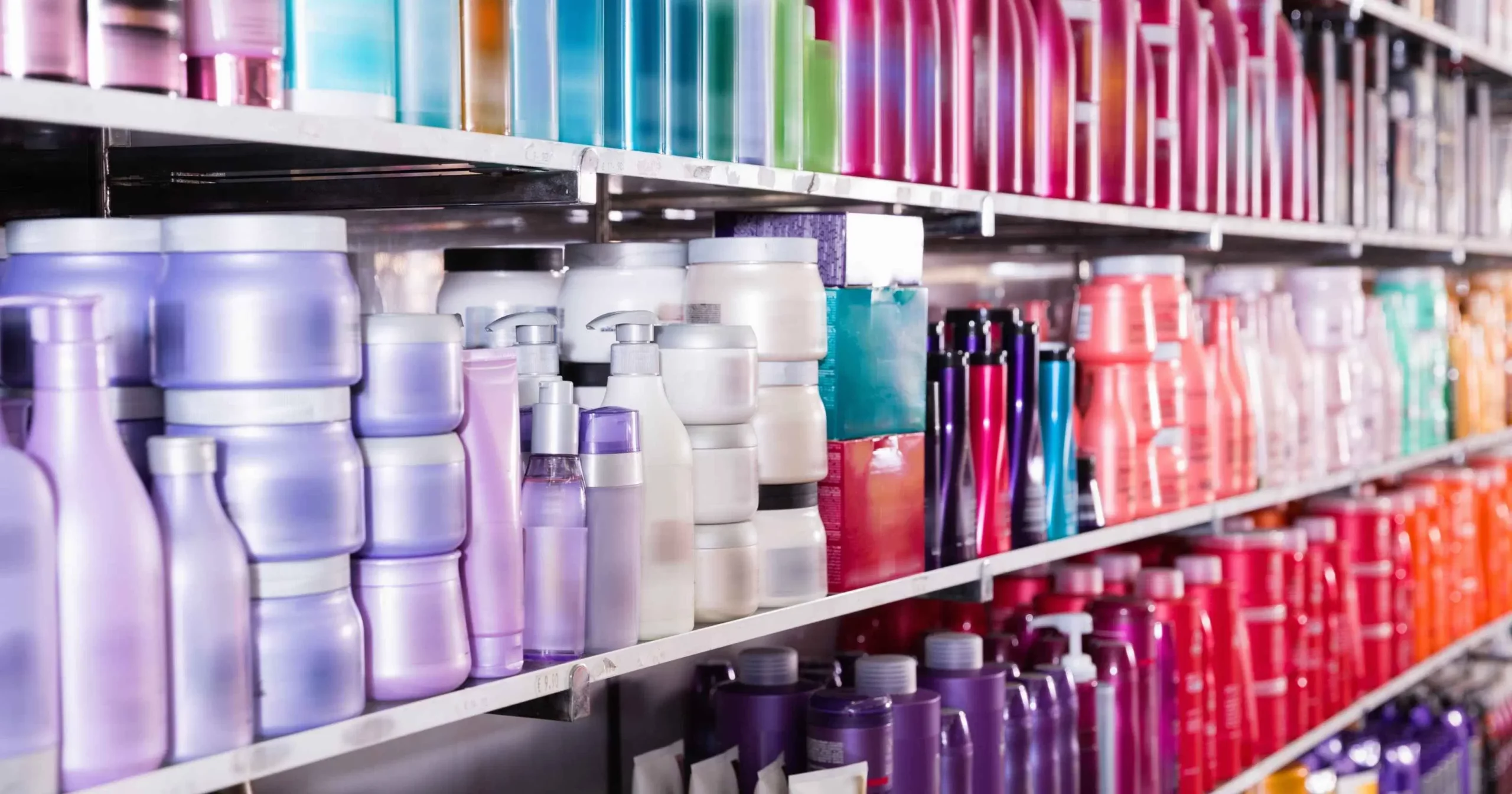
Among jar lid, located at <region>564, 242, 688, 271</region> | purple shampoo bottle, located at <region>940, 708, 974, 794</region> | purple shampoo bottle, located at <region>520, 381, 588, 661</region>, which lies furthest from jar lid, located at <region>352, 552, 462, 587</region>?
purple shampoo bottle, located at <region>940, 708, 974, 794</region>

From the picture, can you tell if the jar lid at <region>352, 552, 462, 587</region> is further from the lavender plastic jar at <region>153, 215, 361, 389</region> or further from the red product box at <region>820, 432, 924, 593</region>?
the red product box at <region>820, 432, 924, 593</region>

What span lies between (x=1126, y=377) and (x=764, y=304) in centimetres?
97

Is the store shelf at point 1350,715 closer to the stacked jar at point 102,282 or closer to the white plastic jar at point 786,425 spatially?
the white plastic jar at point 786,425

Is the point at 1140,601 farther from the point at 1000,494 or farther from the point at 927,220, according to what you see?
the point at 927,220

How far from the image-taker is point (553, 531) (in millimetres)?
1354

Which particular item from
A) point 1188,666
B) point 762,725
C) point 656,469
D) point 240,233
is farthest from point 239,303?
point 1188,666

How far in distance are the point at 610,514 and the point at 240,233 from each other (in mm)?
427

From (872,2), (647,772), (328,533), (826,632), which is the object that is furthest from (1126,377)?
(328,533)

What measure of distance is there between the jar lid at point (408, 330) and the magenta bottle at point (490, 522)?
0.06 meters

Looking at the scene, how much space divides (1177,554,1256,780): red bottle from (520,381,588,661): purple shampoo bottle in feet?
5.19

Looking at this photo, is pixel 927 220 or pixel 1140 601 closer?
pixel 927 220

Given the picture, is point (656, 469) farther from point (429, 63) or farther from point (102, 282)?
point (102, 282)

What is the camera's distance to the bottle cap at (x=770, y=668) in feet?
6.31

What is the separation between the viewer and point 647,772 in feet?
5.78
